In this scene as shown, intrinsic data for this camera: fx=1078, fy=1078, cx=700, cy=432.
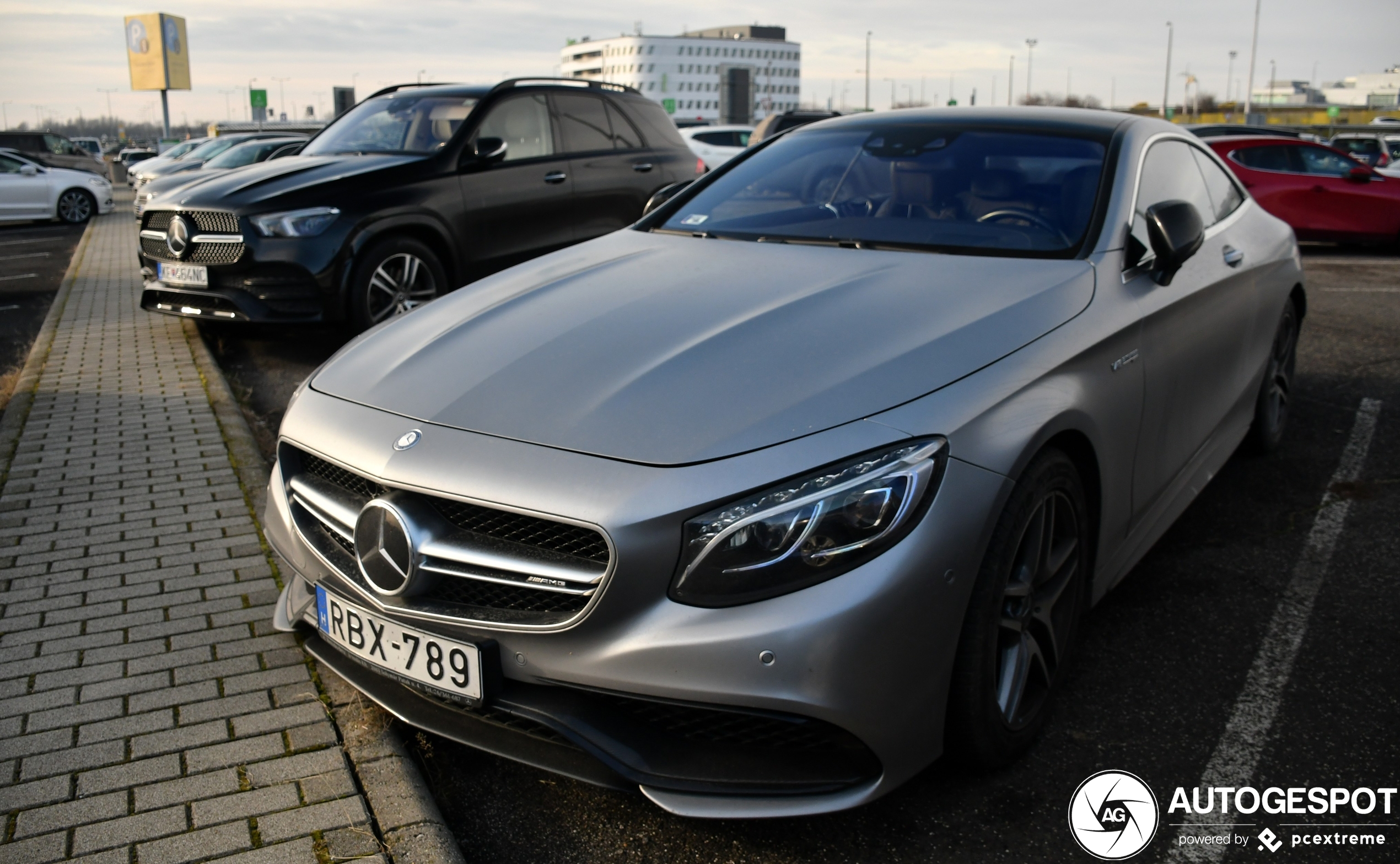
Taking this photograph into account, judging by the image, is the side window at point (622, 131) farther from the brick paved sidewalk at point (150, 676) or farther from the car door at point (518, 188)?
the brick paved sidewalk at point (150, 676)

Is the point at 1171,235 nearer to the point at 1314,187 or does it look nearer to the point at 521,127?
the point at 521,127

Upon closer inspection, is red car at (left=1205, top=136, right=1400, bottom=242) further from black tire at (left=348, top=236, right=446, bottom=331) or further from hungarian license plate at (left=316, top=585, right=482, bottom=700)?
hungarian license plate at (left=316, top=585, right=482, bottom=700)

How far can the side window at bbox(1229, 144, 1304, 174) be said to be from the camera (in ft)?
44.1

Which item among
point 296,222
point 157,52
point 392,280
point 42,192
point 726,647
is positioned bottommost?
point 726,647

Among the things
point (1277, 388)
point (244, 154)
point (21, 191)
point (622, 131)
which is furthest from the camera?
point (244, 154)

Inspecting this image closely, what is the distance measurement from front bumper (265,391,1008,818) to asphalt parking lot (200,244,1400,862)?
300 millimetres

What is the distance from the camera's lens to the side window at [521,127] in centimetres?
770

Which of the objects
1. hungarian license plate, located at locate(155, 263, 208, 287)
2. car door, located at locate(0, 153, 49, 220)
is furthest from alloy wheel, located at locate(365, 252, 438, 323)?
car door, located at locate(0, 153, 49, 220)

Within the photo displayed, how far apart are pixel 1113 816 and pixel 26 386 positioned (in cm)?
637

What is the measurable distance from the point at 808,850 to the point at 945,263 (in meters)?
1.59

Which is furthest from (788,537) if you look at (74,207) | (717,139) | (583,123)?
(74,207)

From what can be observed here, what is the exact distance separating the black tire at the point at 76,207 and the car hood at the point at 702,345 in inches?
851

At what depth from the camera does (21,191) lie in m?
20.5

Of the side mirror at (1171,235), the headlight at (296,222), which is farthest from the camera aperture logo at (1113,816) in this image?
the headlight at (296,222)
